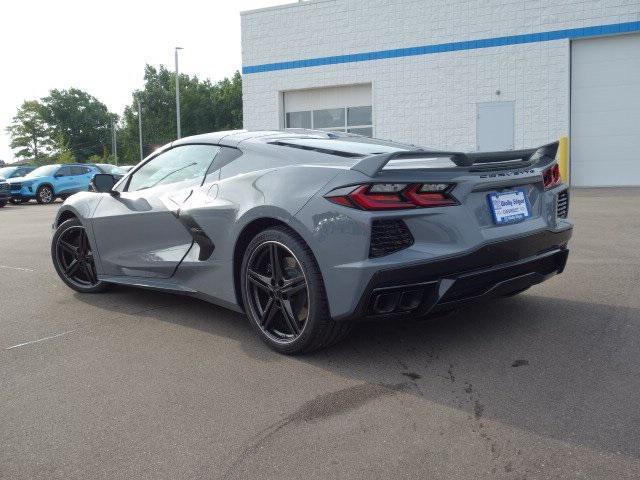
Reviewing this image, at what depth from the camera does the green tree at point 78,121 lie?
90.5 m

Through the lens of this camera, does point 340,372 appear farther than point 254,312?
No

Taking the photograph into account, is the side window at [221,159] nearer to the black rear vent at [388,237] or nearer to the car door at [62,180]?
the black rear vent at [388,237]

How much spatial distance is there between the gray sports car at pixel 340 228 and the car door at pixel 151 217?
2 centimetres

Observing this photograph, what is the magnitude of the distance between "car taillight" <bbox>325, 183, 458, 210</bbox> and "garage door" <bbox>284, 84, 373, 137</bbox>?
748 inches

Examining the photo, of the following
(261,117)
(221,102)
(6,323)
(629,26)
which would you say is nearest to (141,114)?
(221,102)

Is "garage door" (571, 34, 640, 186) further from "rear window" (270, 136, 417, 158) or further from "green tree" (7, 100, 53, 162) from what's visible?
"green tree" (7, 100, 53, 162)

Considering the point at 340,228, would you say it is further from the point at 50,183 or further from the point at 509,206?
the point at 50,183

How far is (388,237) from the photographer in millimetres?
3221

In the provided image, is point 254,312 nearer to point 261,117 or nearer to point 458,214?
point 458,214

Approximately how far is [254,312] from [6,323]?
6.87ft

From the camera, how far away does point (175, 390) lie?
323 centimetres

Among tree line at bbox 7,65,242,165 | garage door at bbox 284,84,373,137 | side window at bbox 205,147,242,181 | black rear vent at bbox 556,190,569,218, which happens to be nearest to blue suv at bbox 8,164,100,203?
garage door at bbox 284,84,373,137

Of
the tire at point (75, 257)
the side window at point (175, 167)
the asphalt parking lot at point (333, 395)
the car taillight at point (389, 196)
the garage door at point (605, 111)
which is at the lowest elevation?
the asphalt parking lot at point (333, 395)

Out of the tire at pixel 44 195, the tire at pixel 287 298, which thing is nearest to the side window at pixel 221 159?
the tire at pixel 287 298
